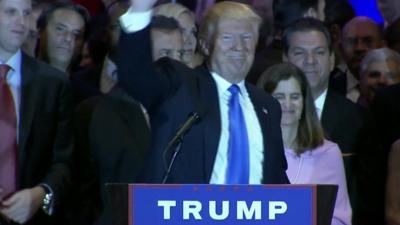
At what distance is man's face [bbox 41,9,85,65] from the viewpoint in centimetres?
668

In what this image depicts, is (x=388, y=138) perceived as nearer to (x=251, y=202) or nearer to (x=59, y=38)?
(x=59, y=38)

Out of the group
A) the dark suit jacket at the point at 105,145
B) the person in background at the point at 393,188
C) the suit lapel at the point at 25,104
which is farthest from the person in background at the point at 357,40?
the suit lapel at the point at 25,104

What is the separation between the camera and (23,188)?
554 centimetres

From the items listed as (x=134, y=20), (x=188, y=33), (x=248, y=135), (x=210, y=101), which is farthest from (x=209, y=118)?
(x=188, y=33)

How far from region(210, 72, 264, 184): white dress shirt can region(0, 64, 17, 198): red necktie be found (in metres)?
1.00

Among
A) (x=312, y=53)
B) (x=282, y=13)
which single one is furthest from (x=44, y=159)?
(x=282, y=13)

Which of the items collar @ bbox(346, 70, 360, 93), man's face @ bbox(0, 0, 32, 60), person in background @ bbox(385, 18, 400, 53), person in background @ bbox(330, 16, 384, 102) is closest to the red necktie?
man's face @ bbox(0, 0, 32, 60)

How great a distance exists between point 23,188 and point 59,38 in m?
1.36

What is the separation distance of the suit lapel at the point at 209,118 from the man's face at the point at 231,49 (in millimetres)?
86

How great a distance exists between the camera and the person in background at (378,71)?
23.1 feet

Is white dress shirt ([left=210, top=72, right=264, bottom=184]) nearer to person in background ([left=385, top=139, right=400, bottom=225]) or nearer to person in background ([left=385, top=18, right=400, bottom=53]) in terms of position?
person in background ([left=385, top=139, right=400, bottom=225])

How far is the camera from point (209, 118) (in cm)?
482

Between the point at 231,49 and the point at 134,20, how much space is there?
0.71 m

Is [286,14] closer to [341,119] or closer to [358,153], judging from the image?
[341,119]
